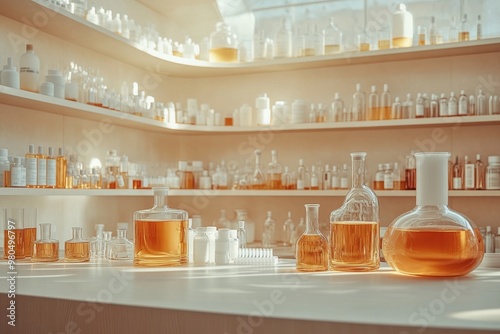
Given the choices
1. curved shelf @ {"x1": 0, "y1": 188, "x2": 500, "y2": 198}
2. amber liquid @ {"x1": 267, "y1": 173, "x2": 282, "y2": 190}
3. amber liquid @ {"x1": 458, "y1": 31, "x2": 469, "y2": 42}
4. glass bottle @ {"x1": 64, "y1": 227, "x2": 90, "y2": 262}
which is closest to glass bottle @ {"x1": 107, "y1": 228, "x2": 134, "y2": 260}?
glass bottle @ {"x1": 64, "y1": 227, "x2": 90, "y2": 262}

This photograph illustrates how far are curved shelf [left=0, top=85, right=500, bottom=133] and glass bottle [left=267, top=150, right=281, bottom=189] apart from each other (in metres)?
0.19

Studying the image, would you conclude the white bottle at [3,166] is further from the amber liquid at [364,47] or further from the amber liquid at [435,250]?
the amber liquid at [364,47]

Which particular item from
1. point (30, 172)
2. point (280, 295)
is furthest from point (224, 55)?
point (280, 295)

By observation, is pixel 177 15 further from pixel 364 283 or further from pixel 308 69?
pixel 364 283

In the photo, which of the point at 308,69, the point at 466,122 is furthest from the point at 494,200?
the point at 308,69

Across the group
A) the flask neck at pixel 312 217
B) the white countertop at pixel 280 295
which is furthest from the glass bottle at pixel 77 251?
the flask neck at pixel 312 217

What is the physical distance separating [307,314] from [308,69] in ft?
9.10

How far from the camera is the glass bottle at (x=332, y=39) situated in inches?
131

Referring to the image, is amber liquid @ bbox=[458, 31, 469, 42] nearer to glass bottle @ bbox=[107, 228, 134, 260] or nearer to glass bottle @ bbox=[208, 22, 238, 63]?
glass bottle @ bbox=[208, 22, 238, 63]

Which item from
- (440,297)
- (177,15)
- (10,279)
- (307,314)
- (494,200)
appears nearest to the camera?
(307,314)

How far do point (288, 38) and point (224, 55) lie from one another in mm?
405

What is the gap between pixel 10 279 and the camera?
1.32 meters

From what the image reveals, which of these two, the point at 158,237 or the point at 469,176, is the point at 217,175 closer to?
the point at 469,176

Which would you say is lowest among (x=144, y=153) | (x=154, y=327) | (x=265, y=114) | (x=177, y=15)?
(x=154, y=327)
